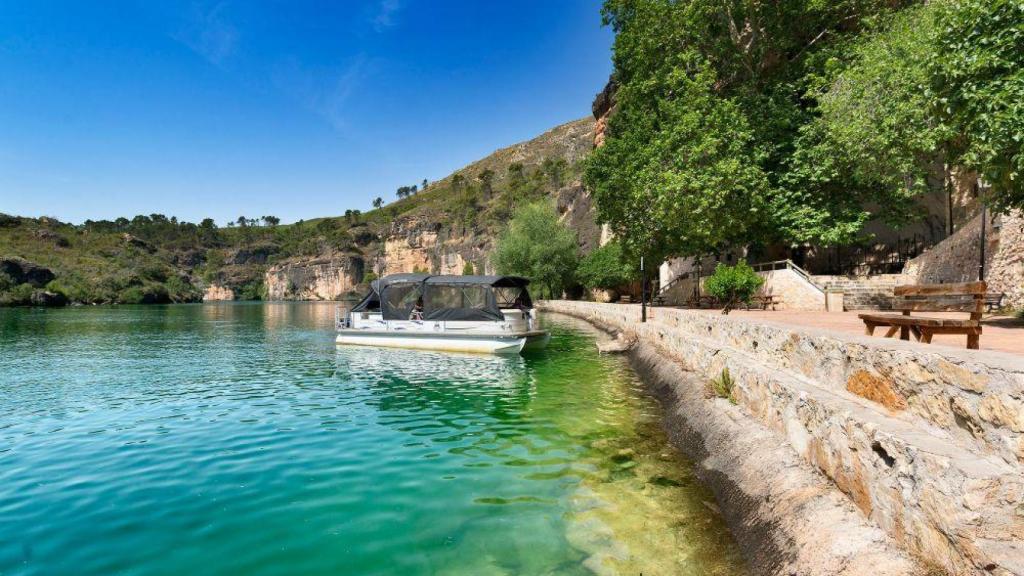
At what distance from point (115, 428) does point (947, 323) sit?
48.8 feet

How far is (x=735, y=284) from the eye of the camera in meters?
25.6

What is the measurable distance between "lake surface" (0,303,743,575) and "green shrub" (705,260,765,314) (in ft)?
48.1

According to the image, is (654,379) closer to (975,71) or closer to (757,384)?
(757,384)

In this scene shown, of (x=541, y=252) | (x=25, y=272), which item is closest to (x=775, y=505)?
(x=541, y=252)

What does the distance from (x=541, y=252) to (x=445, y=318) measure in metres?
42.0

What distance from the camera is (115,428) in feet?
33.1

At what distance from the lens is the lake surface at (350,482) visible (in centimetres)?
505

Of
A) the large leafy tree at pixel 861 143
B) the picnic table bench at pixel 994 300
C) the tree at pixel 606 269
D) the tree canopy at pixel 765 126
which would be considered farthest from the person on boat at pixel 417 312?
the tree at pixel 606 269

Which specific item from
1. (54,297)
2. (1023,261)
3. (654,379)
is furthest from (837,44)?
(54,297)

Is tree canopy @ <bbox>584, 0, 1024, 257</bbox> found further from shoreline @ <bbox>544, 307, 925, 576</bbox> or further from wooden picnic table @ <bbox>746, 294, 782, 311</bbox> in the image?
shoreline @ <bbox>544, 307, 925, 576</bbox>

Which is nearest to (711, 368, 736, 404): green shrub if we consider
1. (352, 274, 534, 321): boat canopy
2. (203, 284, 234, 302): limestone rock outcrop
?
(352, 274, 534, 321): boat canopy

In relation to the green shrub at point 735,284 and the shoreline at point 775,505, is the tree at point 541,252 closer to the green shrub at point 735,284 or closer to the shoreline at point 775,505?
the green shrub at point 735,284

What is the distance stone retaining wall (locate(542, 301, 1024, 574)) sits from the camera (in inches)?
121

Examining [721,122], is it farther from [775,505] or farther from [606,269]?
[606,269]
